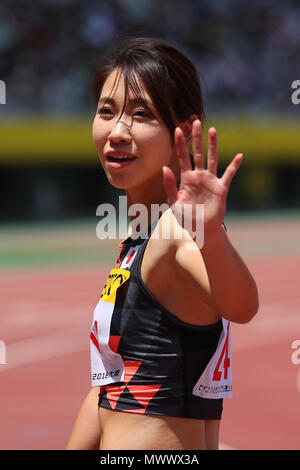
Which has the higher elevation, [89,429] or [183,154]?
[183,154]

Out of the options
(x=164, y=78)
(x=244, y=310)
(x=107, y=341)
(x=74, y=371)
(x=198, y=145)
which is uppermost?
(x=164, y=78)

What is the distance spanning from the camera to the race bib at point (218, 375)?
2.43 meters

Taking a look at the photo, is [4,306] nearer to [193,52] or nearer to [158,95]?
[158,95]

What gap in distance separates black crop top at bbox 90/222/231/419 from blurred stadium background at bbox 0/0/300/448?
16979mm

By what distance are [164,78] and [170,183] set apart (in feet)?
1.62

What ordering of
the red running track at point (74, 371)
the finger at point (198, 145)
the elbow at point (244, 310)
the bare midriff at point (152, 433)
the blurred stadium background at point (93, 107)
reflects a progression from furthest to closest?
the blurred stadium background at point (93, 107)
the red running track at point (74, 371)
the bare midriff at point (152, 433)
the elbow at point (244, 310)
the finger at point (198, 145)

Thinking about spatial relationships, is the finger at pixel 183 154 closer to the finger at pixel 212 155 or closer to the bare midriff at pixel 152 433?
the finger at pixel 212 155

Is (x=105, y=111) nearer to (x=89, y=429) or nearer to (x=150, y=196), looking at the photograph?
(x=150, y=196)

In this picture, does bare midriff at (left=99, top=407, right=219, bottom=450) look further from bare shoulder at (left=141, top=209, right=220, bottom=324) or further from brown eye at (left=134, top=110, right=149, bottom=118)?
brown eye at (left=134, top=110, right=149, bottom=118)

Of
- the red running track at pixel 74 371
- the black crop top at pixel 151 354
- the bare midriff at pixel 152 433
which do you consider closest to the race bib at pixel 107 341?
the black crop top at pixel 151 354

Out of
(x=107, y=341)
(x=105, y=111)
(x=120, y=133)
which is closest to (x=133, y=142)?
(x=120, y=133)

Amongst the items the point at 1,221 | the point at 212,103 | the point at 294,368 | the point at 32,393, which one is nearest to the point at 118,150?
the point at 32,393

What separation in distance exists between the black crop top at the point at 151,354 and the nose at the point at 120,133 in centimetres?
32

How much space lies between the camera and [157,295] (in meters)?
2.35
